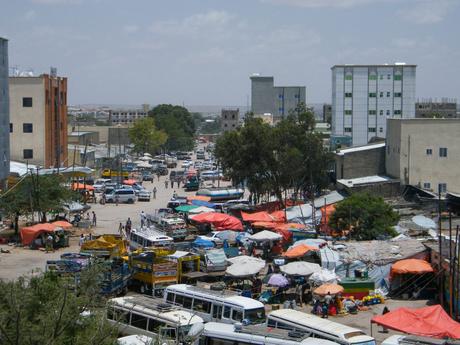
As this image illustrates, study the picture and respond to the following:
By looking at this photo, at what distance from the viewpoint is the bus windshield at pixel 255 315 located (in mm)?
19875

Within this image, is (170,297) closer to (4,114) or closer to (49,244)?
(49,244)

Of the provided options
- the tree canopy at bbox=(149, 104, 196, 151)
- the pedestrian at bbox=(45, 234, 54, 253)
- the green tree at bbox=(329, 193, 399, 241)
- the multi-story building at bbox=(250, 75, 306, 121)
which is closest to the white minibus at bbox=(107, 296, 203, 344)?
the green tree at bbox=(329, 193, 399, 241)

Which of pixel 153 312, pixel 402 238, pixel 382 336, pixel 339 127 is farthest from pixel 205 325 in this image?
pixel 339 127

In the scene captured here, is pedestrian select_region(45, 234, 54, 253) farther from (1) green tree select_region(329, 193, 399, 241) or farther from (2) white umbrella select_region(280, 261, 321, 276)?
(2) white umbrella select_region(280, 261, 321, 276)

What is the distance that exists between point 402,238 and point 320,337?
12036 millimetres

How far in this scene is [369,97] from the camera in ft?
299

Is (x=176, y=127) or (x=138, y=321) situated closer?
(x=138, y=321)

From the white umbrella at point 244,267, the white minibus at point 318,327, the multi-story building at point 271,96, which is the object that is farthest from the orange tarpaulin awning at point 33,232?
the multi-story building at point 271,96

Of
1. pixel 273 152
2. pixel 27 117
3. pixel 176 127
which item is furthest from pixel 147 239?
pixel 176 127

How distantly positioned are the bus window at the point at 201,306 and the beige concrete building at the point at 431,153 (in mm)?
25828

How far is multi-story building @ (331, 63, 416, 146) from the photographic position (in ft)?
299

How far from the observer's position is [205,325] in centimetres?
1827

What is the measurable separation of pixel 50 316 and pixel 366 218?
22.3m

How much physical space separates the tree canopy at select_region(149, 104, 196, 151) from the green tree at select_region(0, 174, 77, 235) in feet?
262
